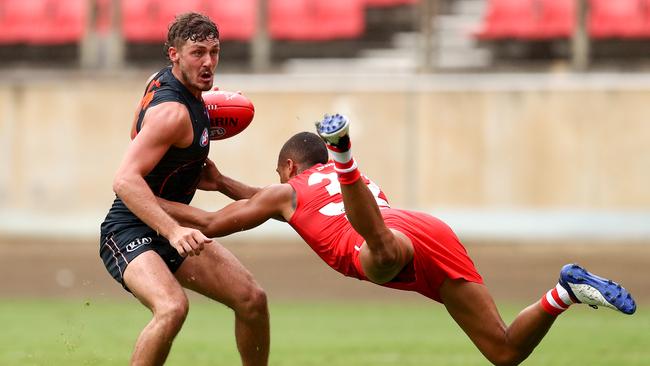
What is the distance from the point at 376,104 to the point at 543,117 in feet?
7.49

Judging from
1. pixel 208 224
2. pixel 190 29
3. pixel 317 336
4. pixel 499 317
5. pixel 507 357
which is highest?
pixel 190 29

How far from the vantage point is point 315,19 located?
19422mm

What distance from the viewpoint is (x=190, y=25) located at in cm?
805

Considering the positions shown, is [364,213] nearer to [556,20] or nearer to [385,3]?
[556,20]

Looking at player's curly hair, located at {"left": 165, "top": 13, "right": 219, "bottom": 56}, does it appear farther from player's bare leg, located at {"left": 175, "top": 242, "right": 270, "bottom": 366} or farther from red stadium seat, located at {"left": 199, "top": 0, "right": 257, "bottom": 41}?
red stadium seat, located at {"left": 199, "top": 0, "right": 257, "bottom": 41}

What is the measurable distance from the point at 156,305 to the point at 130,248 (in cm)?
58

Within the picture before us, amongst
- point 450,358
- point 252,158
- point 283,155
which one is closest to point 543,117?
point 252,158

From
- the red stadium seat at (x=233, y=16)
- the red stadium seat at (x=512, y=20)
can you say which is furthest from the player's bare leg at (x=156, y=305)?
the red stadium seat at (x=512, y=20)

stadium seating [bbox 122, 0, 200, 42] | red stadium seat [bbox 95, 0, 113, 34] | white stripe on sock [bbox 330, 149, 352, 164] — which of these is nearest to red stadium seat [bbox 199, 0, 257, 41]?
stadium seating [bbox 122, 0, 200, 42]

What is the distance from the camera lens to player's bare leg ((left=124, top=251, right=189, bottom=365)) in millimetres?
7461

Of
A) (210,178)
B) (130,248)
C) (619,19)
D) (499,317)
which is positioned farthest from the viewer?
(619,19)

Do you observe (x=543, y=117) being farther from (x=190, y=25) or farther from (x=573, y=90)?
(x=190, y=25)

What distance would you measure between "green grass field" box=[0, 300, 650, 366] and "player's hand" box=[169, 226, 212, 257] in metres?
3.27

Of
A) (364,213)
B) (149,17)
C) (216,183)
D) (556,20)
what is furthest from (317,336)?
(149,17)
